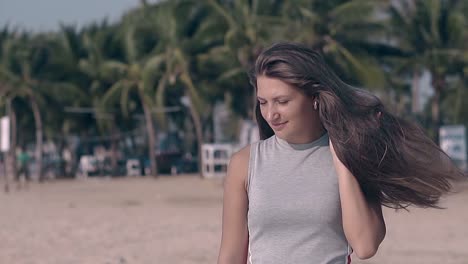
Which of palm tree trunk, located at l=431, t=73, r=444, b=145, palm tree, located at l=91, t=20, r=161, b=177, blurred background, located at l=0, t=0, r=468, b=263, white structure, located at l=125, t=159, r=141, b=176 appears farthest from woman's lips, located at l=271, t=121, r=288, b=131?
white structure, located at l=125, t=159, r=141, b=176

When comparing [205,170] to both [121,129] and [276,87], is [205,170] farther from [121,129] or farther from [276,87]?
[276,87]

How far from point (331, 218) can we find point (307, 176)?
0.14 m

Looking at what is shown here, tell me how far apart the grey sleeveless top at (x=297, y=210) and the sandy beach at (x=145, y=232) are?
293 centimetres

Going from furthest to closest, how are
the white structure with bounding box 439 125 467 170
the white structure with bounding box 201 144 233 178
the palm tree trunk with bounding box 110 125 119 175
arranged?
the palm tree trunk with bounding box 110 125 119 175, the white structure with bounding box 201 144 233 178, the white structure with bounding box 439 125 467 170

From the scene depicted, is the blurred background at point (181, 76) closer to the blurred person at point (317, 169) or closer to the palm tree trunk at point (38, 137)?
the palm tree trunk at point (38, 137)

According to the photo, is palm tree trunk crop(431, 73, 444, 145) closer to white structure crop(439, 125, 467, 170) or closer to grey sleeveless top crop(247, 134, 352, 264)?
white structure crop(439, 125, 467, 170)

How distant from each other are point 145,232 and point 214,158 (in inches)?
854

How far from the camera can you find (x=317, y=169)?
8.54 ft

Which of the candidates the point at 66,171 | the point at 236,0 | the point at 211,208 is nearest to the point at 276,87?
the point at 211,208

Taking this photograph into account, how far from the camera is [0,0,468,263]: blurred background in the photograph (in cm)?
2895

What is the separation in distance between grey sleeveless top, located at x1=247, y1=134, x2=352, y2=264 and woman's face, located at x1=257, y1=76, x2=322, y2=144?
77mm

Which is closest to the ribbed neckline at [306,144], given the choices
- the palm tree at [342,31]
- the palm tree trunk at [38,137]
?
the palm tree at [342,31]

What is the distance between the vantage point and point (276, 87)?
257 centimetres

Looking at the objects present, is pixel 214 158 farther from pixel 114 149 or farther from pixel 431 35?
pixel 431 35
